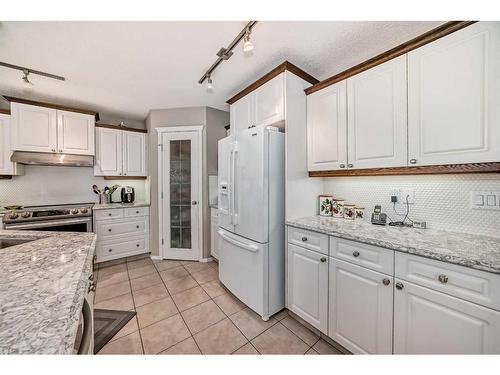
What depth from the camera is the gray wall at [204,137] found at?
304 cm

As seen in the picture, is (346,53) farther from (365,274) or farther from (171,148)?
(171,148)

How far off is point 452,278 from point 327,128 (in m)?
1.35

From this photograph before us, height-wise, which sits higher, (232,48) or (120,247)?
(232,48)

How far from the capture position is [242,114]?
2.30 meters

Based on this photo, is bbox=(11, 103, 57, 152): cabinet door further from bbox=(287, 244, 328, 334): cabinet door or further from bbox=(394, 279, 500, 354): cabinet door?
bbox=(394, 279, 500, 354): cabinet door

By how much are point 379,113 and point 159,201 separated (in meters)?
3.02

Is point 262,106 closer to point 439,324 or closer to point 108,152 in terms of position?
point 439,324

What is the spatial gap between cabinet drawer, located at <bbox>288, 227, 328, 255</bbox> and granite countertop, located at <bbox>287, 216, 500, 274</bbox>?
0.05 metres

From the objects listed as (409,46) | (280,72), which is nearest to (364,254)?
(409,46)

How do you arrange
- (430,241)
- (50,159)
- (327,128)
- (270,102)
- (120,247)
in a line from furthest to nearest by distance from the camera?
(120,247)
(50,159)
(270,102)
(327,128)
(430,241)

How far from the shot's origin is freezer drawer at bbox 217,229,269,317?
1729 mm

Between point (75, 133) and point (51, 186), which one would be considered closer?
point (75, 133)
